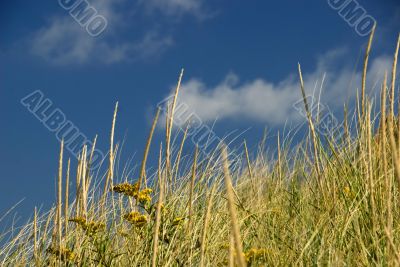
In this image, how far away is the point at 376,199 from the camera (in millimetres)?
2369

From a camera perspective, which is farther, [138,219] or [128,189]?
[128,189]

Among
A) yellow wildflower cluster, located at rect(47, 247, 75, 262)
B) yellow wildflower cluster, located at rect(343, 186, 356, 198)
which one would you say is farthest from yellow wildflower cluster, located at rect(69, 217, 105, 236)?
yellow wildflower cluster, located at rect(343, 186, 356, 198)

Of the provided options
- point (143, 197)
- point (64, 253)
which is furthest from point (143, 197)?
point (64, 253)

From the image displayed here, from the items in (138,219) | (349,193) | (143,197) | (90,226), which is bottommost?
(90,226)

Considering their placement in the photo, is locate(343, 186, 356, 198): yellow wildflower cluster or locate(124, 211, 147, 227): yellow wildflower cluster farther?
locate(343, 186, 356, 198): yellow wildflower cluster

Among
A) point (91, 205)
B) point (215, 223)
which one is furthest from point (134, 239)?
point (91, 205)

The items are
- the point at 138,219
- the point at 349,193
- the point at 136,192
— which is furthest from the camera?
the point at 349,193

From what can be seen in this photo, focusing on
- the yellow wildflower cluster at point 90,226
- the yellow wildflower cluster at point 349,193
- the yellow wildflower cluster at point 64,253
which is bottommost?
the yellow wildflower cluster at point 64,253

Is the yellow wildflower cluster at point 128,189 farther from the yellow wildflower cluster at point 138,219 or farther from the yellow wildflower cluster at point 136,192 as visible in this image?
the yellow wildflower cluster at point 138,219

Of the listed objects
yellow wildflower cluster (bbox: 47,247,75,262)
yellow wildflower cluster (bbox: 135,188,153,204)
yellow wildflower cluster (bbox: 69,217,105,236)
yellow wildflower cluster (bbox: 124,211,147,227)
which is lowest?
yellow wildflower cluster (bbox: 47,247,75,262)

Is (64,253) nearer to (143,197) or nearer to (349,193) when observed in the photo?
(143,197)

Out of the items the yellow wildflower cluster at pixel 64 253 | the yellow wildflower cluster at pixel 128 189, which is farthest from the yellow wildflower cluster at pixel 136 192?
the yellow wildflower cluster at pixel 64 253

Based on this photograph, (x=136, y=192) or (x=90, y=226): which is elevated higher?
(x=136, y=192)

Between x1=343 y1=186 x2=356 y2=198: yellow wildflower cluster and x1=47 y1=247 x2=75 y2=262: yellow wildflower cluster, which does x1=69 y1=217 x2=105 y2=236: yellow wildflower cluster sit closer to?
x1=47 y1=247 x2=75 y2=262: yellow wildflower cluster
